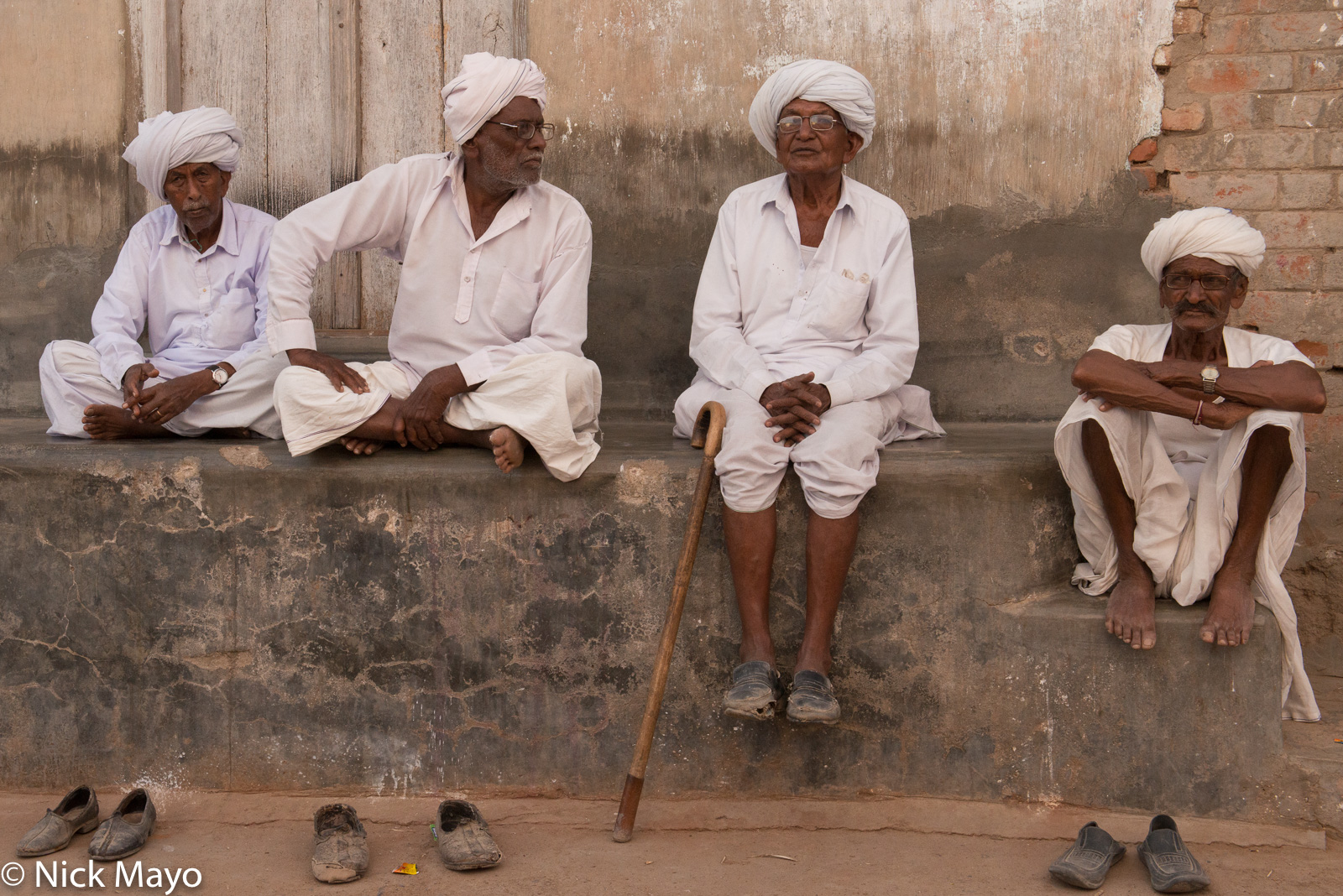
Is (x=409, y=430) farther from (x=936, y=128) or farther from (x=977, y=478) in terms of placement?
(x=936, y=128)

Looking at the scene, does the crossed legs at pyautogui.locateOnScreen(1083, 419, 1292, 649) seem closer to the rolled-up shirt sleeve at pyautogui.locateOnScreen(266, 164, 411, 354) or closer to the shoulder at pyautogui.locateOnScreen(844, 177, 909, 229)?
the shoulder at pyautogui.locateOnScreen(844, 177, 909, 229)

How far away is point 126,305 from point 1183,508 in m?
3.27

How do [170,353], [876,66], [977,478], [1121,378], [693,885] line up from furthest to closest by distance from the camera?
[876,66], [170,353], [977,478], [1121,378], [693,885]

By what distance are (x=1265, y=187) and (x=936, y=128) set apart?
1.13m

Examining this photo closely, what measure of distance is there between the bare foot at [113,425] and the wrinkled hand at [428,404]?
866mm

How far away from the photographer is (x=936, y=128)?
4.26 metres

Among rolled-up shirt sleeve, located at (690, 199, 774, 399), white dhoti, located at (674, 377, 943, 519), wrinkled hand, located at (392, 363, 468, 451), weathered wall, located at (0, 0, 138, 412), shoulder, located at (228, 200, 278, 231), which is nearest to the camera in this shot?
white dhoti, located at (674, 377, 943, 519)

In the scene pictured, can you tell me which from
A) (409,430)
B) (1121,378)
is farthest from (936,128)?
(409,430)

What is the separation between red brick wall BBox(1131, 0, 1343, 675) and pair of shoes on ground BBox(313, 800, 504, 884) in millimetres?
2954

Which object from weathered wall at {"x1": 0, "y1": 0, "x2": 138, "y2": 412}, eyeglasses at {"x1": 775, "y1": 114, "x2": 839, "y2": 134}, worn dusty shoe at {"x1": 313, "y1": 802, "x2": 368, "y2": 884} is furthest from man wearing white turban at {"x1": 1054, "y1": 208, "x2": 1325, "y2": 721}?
weathered wall at {"x1": 0, "y1": 0, "x2": 138, "y2": 412}

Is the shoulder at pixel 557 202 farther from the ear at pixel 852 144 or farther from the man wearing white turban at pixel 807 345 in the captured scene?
the ear at pixel 852 144

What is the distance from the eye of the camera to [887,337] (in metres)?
3.49

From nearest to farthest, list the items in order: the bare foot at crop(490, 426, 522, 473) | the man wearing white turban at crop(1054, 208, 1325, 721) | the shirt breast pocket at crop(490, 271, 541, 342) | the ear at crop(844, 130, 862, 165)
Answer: the man wearing white turban at crop(1054, 208, 1325, 721) < the bare foot at crop(490, 426, 522, 473) < the shirt breast pocket at crop(490, 271, 541, 342) < the ear at crop(844, 130, 862, 165)

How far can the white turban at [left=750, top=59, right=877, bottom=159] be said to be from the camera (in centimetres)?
349
